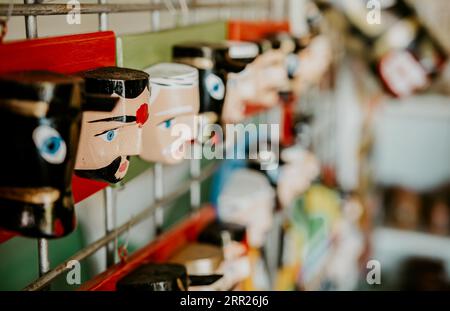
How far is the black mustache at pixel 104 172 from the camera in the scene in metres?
0.66

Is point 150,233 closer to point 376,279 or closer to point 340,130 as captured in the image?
point 376,279

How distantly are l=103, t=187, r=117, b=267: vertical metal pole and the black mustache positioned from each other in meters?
0.23

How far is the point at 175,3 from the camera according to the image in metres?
1.07

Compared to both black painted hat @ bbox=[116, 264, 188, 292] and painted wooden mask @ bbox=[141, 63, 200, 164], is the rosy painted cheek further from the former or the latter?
black painted hat @ bbox=[116, 264, 188, 292]

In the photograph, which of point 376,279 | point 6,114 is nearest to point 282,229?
point 376,279

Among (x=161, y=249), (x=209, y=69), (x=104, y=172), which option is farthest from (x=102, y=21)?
(x=161, y=249)

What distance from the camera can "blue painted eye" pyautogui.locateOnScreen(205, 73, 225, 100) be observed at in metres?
0.84

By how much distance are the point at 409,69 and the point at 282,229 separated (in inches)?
31.6

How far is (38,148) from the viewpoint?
511mm

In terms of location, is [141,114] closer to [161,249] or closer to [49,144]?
[49,144]

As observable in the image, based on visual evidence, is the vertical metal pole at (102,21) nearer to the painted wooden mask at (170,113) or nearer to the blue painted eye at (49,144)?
the painted wooden mask at (170,113)

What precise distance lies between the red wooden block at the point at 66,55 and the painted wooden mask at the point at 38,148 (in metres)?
0.05

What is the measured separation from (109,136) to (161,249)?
405mm

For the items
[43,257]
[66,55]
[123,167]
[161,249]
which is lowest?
[161,249]
